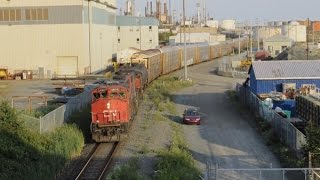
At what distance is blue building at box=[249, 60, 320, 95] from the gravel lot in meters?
2.80

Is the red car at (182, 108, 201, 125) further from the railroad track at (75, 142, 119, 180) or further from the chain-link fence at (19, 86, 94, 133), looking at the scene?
the railroad track at (75, 142, 119, 180)

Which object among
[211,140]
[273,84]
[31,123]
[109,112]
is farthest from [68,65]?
[31,123]

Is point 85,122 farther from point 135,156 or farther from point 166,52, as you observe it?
point 166,52

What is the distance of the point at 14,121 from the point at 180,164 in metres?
7.56

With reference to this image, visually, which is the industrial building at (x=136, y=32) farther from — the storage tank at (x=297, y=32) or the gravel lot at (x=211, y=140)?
the gravel lot at (x=211, y=140)

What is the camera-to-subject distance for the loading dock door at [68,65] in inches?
2677

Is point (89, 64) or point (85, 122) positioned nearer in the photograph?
point (85, 122)

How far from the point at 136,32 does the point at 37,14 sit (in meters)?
46.9

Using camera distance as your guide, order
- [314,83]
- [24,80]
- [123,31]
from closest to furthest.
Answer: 1. [314,83]
2. [24,80]
3. [123,31]

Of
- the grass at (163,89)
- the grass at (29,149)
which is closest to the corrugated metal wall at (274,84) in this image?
the grass at (163,89)

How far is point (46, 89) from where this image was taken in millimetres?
56969

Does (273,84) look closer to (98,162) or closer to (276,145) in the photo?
(276,145)

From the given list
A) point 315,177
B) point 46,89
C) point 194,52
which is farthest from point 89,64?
point 315,177

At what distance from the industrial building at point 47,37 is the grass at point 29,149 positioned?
39503 millimetres
